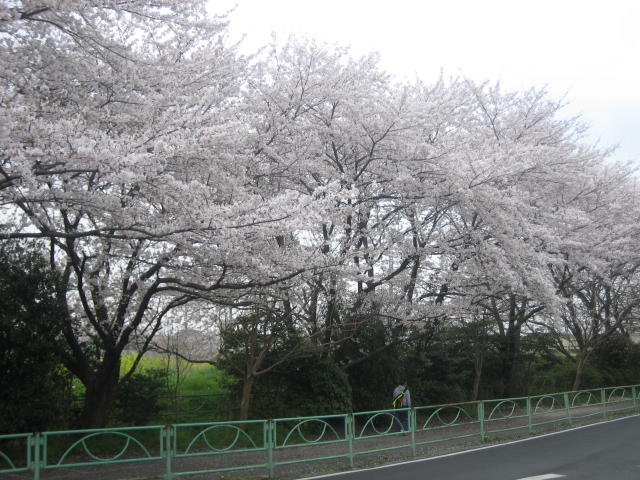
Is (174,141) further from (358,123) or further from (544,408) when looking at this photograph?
(544,408)

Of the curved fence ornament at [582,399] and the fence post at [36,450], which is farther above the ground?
the fence post at [36,450]

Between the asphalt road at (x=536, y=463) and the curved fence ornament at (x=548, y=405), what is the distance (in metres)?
2.06

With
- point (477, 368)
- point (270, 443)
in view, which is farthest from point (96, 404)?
point (477, 368)

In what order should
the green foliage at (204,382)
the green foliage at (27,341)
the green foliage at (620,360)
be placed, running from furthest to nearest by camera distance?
1. the green foliage at (620,360)
2. the green foliage at (204,382)
3. the green foliage at (27,341)

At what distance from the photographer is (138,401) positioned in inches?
477

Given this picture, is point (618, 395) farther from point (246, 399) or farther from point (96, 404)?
point (96, 404)

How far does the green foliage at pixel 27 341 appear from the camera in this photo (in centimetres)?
891

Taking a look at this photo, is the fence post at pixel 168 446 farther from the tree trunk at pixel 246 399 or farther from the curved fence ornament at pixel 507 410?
the curved fence ornament at pixel 507 410

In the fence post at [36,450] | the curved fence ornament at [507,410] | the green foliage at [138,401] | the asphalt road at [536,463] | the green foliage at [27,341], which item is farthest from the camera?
the curved fence ornament at [507,410]

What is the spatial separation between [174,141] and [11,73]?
2.89 metres

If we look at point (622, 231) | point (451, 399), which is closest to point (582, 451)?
point (451, 399)

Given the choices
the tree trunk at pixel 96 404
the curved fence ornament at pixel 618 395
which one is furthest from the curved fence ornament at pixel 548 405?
the tree trunk at pixel 96 404

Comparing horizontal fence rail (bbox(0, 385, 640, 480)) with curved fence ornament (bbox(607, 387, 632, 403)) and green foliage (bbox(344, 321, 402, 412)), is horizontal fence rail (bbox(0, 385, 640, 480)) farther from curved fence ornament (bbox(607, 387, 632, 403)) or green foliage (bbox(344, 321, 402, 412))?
curved fence ornament (bbox(607, 387, 632, 403))

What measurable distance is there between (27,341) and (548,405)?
1401cm
